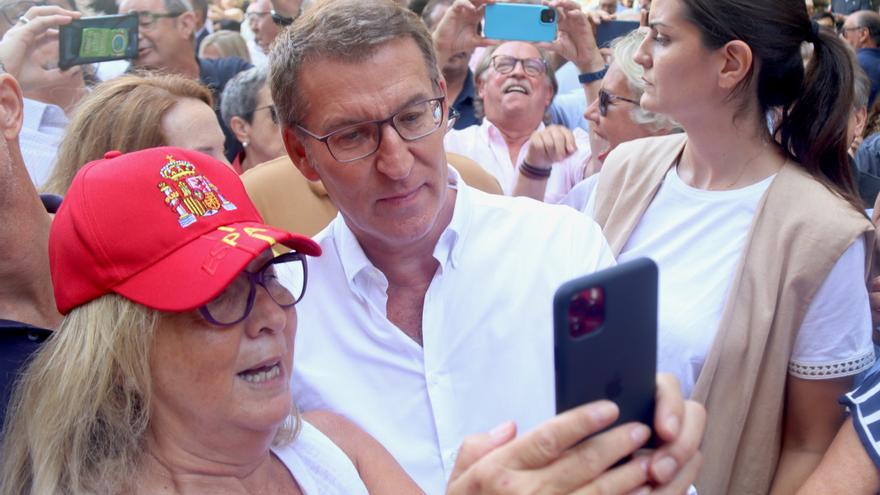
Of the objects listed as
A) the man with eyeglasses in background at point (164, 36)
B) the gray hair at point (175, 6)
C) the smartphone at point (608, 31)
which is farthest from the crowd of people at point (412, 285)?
the gray hair at point (175, 6)

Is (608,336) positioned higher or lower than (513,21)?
higher

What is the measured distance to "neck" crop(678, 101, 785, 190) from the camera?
224cm

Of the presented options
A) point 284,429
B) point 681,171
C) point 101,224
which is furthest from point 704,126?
point 101,224

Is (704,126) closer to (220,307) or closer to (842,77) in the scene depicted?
(842,77)

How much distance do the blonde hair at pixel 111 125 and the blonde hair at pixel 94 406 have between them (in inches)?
54.0

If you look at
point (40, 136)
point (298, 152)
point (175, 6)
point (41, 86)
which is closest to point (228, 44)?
point (175, 6)

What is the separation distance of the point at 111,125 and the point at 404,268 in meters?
1.27

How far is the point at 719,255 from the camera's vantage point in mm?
2178

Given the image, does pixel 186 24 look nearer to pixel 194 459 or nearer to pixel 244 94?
pixel 244 94

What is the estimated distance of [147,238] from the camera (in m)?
1.38

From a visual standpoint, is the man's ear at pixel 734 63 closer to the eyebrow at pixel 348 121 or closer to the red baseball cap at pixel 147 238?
the eyebrow at pixel 348 121

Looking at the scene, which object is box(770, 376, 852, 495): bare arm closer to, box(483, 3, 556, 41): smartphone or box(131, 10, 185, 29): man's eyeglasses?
box(483, 3, 556, 41): smartphone

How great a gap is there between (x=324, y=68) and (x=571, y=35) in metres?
2.30

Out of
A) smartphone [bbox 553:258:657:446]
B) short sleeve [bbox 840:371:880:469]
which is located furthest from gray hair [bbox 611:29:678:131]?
smartphone [bbox 553:258:657:446]
